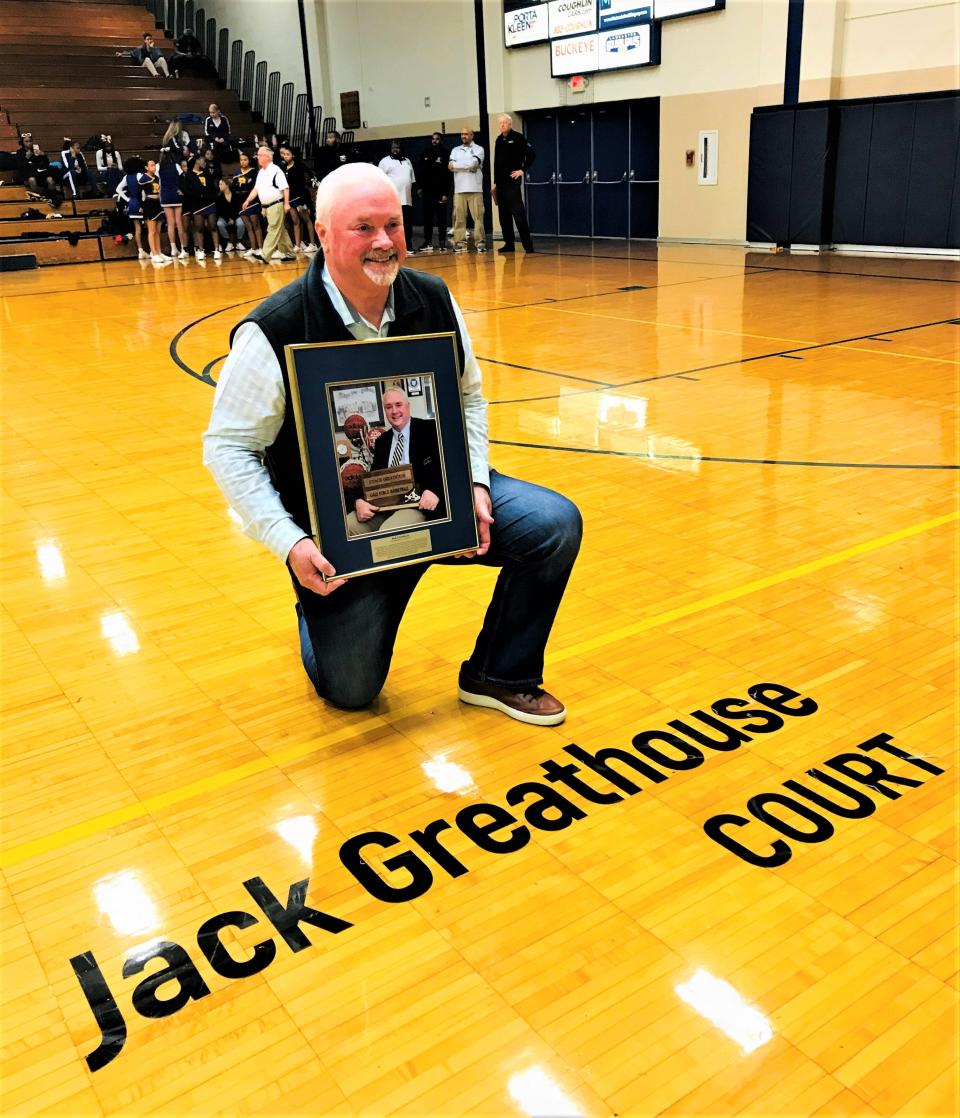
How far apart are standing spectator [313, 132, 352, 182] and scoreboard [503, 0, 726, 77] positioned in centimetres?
355

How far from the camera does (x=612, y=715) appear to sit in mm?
3016

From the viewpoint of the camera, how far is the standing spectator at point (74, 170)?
18781mm

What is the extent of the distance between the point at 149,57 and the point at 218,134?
199 inches

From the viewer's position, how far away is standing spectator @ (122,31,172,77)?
956 inches

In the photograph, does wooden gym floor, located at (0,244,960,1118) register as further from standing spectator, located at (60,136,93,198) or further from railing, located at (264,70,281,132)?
railing, located at (264,70,281,132)

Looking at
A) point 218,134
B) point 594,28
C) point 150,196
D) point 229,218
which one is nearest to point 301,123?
point 218,134

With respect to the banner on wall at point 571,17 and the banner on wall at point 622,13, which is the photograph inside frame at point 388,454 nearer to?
the banner on wall at point 622,13

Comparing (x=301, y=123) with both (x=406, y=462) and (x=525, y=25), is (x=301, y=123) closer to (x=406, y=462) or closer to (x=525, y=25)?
(x=525, y=25)

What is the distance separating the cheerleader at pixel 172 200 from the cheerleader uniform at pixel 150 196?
0.56 ft

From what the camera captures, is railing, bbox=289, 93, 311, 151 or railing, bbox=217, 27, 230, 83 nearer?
railing, bbox=289, 93, 311, 151

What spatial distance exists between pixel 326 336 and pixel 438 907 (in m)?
1.41

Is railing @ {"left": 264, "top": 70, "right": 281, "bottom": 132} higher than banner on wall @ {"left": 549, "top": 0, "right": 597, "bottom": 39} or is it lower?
lower

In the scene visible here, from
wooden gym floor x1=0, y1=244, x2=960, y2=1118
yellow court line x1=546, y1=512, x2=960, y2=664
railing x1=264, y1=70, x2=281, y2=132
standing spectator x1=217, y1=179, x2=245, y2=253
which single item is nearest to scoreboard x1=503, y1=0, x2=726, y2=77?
standing spectator x1=217, y1=179, x2=245, y2=253

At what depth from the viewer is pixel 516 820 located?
8.36 feet
